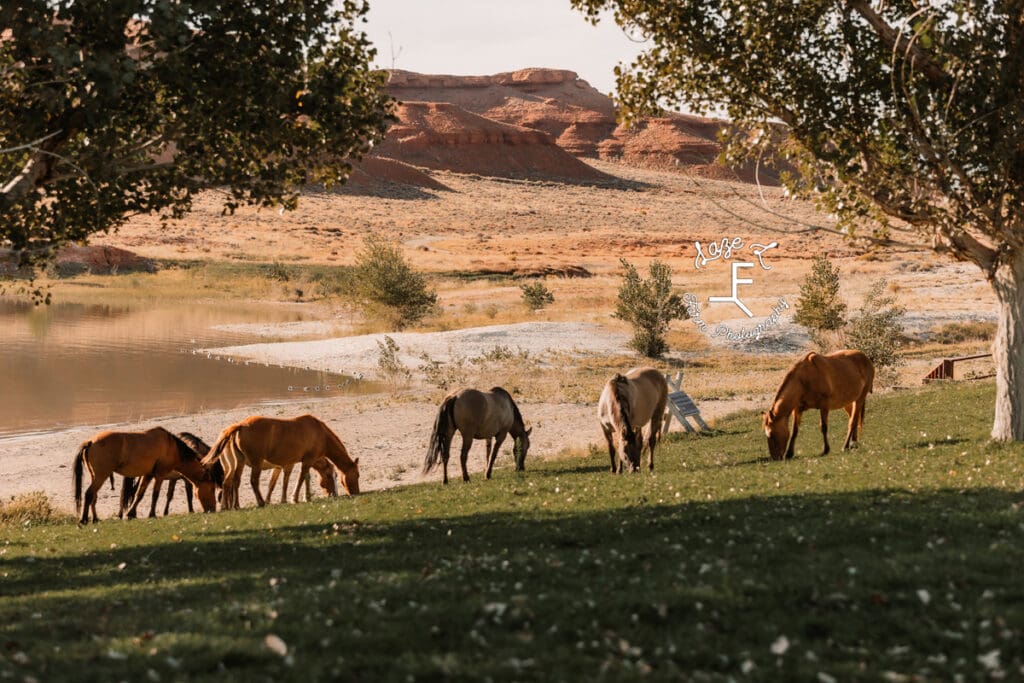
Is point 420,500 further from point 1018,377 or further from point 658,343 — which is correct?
point 658,343

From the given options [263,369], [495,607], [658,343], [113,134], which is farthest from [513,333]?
[495,607]

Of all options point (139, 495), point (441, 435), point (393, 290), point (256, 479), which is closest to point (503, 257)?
point (393, 290)

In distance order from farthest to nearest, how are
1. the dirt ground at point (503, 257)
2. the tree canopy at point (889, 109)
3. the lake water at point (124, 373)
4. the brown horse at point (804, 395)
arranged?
the lake water at point (124, 373)
the dirt ground at point (503, 257)
the brown horse at point (804, 395)
the tree canopy at point (889, 109)

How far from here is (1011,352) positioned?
19.3m

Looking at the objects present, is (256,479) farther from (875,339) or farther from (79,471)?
(875,339)

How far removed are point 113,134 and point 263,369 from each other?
122 ft

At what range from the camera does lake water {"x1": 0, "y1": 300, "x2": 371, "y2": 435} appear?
3975 cm

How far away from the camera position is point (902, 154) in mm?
18469

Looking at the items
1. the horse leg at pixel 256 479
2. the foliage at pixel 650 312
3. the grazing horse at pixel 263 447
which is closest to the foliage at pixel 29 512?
the grazing horse at pixel 263 447

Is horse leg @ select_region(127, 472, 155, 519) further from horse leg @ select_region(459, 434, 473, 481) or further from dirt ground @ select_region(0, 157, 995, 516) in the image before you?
horse leg @ select_region(459, 434, 473, 481)

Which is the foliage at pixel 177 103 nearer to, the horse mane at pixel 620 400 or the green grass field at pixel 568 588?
the green grass field at pixel 568 588

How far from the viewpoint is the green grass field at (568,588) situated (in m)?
7.21

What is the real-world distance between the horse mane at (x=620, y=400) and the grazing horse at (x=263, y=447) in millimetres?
5765

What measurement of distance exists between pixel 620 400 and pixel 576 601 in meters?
12.4
